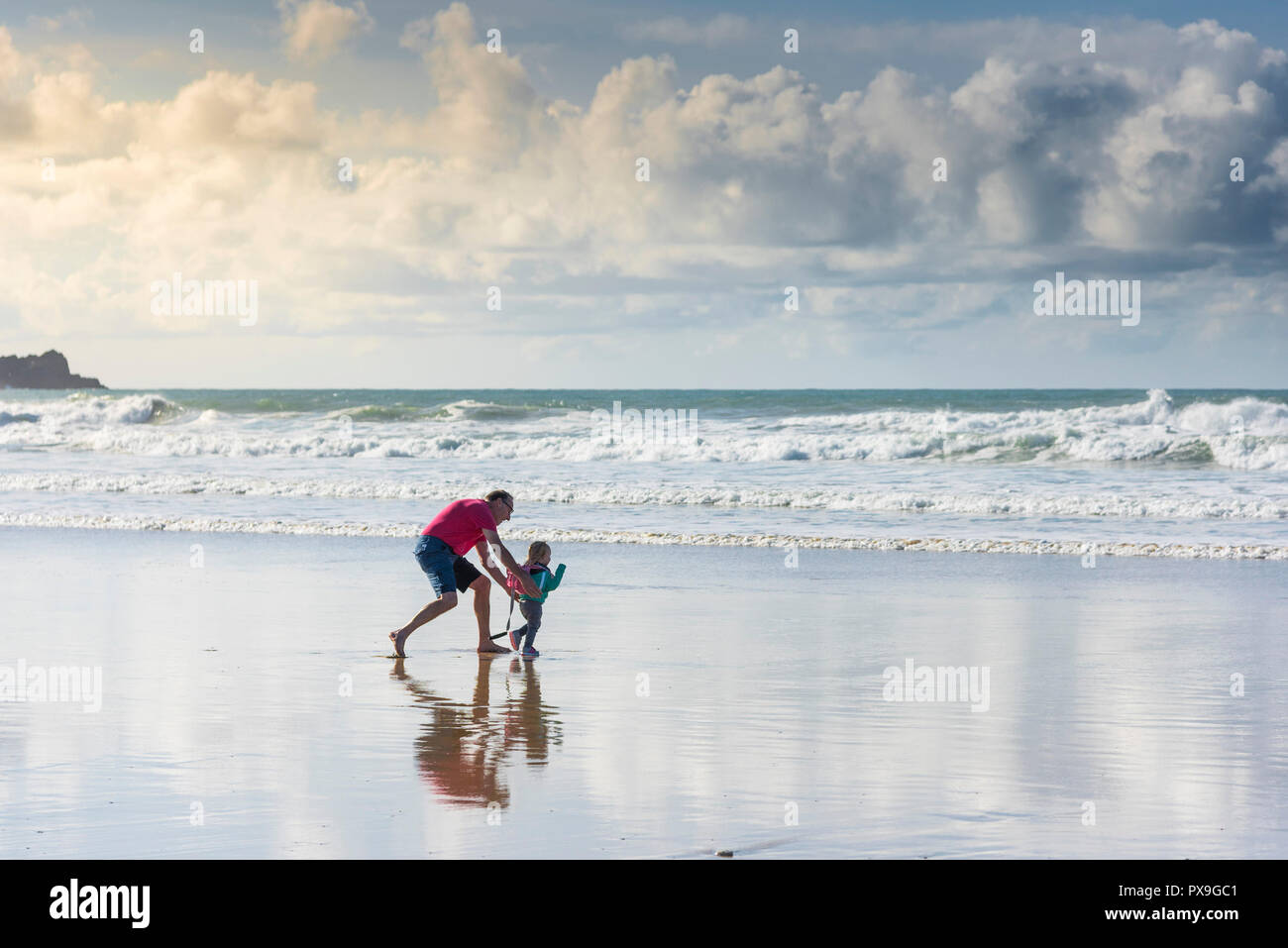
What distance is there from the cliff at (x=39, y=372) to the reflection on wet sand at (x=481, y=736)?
5113 inches

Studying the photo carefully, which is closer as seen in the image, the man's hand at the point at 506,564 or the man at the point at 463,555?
the man's hand at the point at 506,564

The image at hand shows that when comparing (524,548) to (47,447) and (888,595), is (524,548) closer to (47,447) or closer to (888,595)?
(888,595)

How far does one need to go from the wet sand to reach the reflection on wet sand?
31mm

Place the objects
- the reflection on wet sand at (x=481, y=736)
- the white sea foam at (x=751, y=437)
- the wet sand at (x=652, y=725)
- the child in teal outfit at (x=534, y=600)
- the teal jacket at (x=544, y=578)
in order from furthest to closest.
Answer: the white sea foam at (x=751, y=437)
the teal jacket at (x=544, y=578)
the child in teal outfit at (x=534, y=600)
the reflection on wet sand at (x=481, y=736)
the wet sand at (x=652, y=725)

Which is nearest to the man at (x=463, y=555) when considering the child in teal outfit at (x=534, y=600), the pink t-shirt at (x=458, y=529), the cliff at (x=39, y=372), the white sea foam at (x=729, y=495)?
the pink t-shirt at (x=458, y=529)

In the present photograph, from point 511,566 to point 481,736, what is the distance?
279 centimetres

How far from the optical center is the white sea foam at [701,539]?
18312 millimetres

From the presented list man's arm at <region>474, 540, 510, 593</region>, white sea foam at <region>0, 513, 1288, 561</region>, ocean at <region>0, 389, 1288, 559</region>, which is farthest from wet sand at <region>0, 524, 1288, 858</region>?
ocean at <region>0, 389, 1288, 559</region>

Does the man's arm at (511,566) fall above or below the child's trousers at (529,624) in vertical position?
above

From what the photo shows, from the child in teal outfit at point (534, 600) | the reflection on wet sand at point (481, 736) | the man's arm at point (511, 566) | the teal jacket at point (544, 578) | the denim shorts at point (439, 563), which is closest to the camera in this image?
the reflection on wet sand at point (481, 736)

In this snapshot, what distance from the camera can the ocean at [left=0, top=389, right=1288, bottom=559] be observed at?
20953mm

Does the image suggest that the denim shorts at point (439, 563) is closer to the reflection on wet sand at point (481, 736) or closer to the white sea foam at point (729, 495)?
the reflection on wet sand at point (481, 736)
